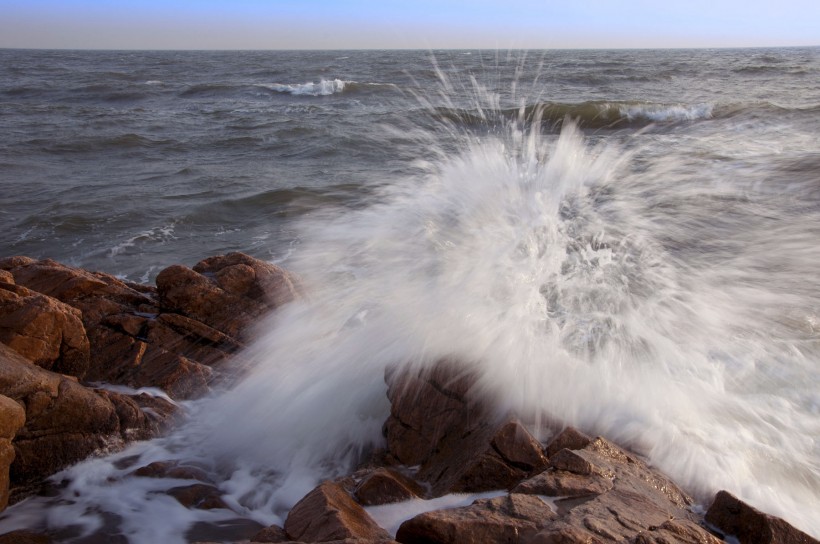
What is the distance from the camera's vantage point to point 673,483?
2883mm

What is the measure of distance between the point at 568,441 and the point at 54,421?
256 cm

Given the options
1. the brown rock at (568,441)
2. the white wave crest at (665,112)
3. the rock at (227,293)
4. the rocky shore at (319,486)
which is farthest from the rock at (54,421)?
the white wave crest at (665,112)

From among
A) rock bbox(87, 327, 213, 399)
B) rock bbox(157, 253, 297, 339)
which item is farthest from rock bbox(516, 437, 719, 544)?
rock bbox(157, 253, 297, 339)

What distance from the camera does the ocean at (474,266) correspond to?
3377mm

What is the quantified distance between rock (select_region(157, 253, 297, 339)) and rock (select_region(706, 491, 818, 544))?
10.6 feet

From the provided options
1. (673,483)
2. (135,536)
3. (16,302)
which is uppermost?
(16,302)

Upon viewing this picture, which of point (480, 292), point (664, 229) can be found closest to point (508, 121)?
point (664, 229)

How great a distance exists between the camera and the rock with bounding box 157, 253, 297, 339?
185 inches

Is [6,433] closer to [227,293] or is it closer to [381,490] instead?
[381,490]

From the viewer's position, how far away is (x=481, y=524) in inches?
86.9

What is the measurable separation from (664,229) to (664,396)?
4198 mm

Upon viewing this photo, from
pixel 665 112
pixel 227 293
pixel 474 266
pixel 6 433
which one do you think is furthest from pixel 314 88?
pixel 6 433

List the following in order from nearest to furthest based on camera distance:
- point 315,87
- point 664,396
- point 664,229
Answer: point 664,396, point 664,229, point 315,87

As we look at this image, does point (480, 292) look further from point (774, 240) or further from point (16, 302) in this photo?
point (774, 240)
